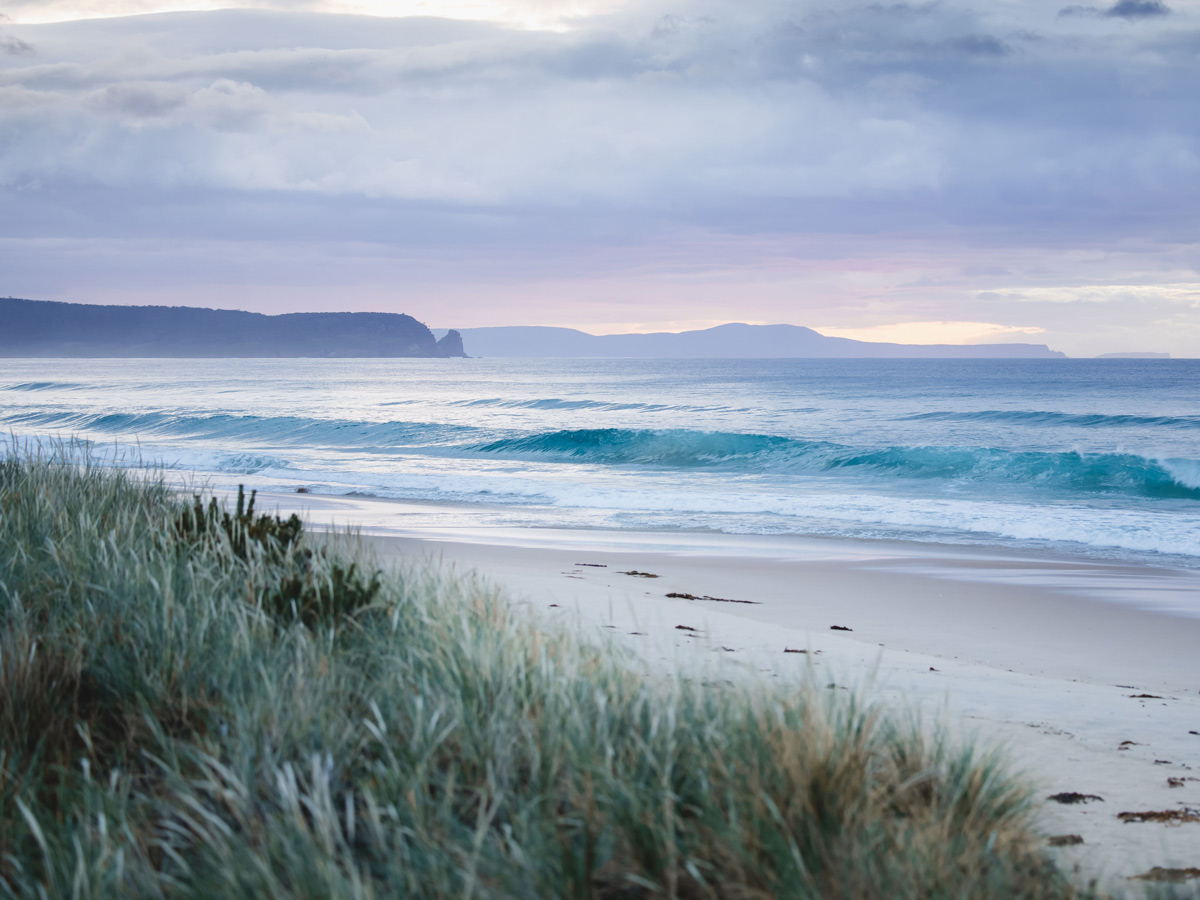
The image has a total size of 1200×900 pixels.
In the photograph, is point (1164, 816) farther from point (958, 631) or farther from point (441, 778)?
point (958, 631)

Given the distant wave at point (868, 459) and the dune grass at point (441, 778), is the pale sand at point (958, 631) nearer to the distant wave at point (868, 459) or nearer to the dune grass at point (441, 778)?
the dune grass at point (441, 778)

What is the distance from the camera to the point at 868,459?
26.5m

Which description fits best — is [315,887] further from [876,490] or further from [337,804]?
[876,490]

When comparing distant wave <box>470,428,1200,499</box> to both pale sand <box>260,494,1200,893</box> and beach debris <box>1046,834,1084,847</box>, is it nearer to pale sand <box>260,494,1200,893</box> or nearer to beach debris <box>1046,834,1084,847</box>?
pale sand <box>260,494,1200,893</box>

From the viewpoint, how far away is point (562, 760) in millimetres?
2648

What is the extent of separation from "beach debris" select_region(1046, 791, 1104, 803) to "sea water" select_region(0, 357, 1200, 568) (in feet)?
27.5

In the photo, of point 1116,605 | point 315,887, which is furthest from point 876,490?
point 315,887

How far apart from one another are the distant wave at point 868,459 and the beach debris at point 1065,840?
22076mm

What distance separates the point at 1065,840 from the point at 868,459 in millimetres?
24348

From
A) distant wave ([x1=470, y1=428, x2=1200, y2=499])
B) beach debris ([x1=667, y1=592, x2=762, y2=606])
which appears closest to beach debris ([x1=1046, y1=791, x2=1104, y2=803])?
beach debris ([x1=667, y1=592, x2=762, y2=606])

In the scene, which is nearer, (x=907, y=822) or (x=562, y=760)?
(x=907, y=822)

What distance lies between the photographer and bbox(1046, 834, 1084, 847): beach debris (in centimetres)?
298

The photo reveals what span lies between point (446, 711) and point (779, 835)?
1.21 m

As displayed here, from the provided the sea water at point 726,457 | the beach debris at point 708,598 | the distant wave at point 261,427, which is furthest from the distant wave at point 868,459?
the beach debris at point 708,598
